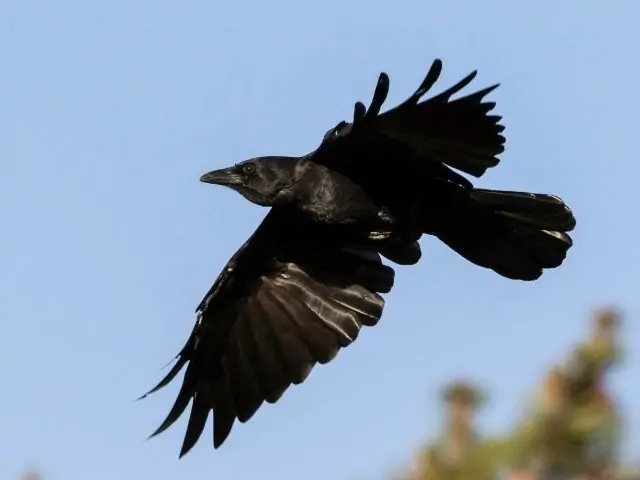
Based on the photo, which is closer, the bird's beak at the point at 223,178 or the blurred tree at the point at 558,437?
the blurred tree at the point at 558,437

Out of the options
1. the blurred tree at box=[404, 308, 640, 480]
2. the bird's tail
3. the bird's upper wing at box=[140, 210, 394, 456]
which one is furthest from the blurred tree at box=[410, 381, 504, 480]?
the bird's upper wing at box=[140, 210, 394, 456]

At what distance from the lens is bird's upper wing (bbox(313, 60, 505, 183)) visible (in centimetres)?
1212

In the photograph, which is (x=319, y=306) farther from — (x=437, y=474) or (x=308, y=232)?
(x=437, y=474)

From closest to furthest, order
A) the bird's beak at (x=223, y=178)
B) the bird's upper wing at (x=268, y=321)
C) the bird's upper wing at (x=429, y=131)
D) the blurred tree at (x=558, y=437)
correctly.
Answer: the blurred tree at (x=558, y=437) < the bird's upper wing at (x=429, y=131) < the bird's beak at (x=223, y=178) < the bird's upper wing at (x=268, y=321)

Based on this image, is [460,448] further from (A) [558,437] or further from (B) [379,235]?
(B) [379,235]

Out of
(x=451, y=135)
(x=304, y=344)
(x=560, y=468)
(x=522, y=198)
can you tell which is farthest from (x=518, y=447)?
(x=304, y=344)

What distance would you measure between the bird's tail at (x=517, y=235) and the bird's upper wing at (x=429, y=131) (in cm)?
81

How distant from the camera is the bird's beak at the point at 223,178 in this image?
13.6 metres

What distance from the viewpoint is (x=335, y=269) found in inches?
580

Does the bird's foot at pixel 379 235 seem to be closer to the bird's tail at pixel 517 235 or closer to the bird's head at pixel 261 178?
the bird's tail at pixel 517 235

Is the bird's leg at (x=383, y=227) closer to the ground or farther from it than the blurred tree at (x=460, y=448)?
farther from it

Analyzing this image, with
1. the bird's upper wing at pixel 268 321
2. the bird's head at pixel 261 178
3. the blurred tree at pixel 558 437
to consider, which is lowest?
the blurred tree at pixel 558 437

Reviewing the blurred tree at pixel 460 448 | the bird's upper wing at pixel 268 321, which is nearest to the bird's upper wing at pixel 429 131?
the bird's upper wing at pixel 268 321

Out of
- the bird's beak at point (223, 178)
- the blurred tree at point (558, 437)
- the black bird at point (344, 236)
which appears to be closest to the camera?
the blurred tree at point (558, 437)
